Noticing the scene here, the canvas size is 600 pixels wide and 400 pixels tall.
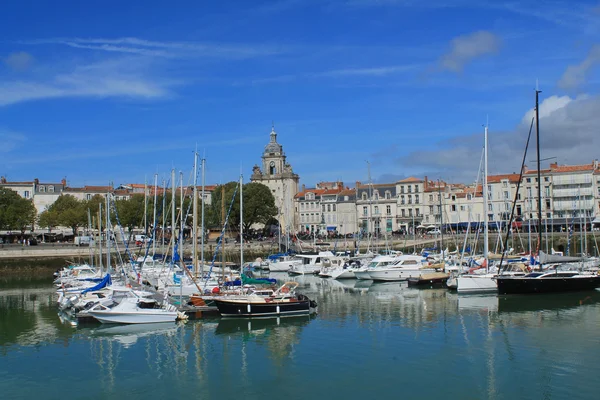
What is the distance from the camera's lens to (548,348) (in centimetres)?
2309

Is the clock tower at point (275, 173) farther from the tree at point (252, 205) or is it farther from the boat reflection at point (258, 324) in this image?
the boat reflection at point (258, 324)

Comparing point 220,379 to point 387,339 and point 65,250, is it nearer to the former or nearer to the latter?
point 387,339

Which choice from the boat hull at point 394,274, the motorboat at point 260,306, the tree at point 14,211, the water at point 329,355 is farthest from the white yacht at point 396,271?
the tree at point 14,211

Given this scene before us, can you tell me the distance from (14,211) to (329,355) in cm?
6414

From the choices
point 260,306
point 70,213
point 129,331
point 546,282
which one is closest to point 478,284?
point 546,282

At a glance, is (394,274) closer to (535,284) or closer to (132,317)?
(535,284)

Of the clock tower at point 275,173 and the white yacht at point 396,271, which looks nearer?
the white yacht at point 396,271

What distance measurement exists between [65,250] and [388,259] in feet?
120

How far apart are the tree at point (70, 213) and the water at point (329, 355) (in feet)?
157

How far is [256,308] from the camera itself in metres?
29.6

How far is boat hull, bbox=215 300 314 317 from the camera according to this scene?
2947cm

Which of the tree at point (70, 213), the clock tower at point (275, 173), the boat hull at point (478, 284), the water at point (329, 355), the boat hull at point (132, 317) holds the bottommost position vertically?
the water at point (329, 355)

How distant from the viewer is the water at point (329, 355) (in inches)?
739

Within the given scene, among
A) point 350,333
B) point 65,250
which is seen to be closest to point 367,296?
point 350,333
